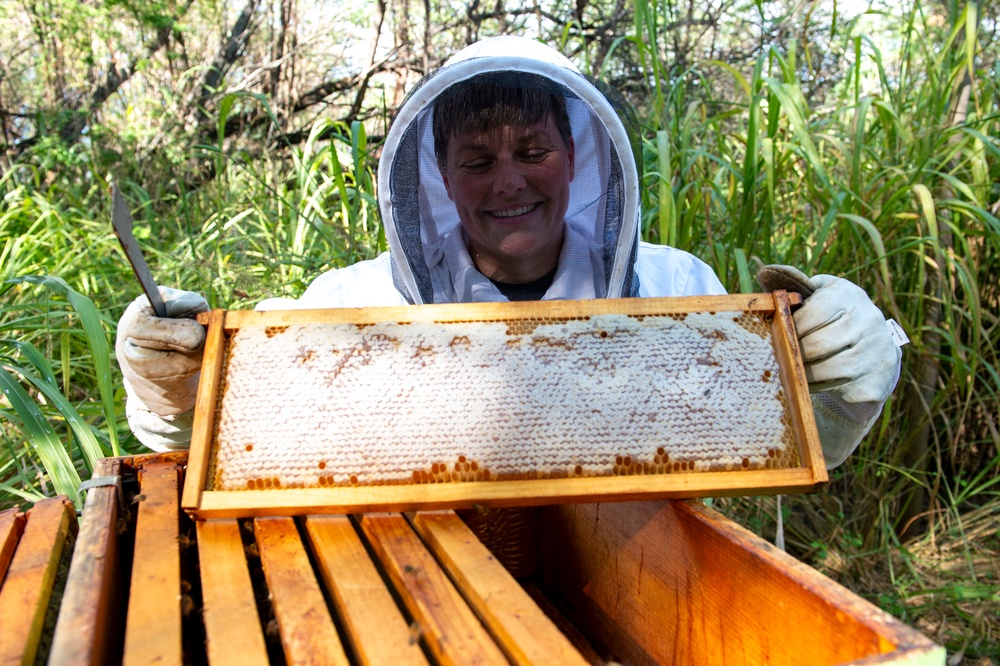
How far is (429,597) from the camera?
0.89m

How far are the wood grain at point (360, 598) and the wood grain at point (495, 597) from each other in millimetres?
93

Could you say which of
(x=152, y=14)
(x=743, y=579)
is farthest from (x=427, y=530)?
(x=152, y=14)

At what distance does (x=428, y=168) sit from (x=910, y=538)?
2.38m

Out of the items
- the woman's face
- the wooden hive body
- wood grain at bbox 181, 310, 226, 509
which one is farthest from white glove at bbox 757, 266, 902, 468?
wood grain at bbox 181, 310, 226, 509

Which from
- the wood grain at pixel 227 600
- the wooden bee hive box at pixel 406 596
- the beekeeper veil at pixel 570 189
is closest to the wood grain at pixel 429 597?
the wooden bee hive box at pixel 406 596

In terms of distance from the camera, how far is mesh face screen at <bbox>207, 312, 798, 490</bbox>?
1.15 metres

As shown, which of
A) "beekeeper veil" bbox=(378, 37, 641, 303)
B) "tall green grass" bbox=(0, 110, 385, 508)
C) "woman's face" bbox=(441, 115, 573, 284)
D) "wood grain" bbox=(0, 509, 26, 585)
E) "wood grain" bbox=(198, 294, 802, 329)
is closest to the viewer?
"wood grain" bbox=(0, 509, 26, 585)

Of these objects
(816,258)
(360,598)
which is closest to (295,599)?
(360,598)

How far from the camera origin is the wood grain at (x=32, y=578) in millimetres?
814

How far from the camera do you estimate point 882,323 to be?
4.47ft

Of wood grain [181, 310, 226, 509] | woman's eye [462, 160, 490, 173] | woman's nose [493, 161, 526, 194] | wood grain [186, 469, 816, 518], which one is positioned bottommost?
wood grain [186, 469, 816, 518]

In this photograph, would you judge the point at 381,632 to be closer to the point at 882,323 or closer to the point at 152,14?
the point at 882,323

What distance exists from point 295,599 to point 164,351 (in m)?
0.64

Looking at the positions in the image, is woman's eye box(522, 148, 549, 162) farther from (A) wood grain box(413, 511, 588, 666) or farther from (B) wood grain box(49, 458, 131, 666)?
(B) wood grain box(49, 458, 131, 666)
